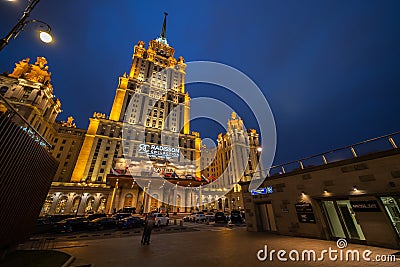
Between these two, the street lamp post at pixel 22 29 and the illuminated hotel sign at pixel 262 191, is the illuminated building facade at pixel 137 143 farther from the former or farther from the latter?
the street lamp post at pixel 22 29

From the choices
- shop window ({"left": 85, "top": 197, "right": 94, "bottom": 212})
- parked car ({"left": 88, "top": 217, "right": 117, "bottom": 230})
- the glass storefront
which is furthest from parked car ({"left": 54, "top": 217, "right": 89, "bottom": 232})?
shop window ({"left": 85, "top": 197, "right": 94, "bottom": 212})

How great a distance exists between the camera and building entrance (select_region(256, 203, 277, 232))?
14888 millimetres

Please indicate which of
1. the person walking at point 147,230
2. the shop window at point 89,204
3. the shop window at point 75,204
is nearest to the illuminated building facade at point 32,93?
the shop window at point 75,204

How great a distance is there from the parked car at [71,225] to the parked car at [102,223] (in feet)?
1.99

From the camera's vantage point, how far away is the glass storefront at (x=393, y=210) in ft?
27.1

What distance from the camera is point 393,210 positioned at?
8438 mm

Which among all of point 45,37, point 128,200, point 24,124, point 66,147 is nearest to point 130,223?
point 24,124

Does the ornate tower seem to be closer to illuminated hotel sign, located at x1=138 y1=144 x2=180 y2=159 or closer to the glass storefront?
illuminated hotel sign, located at x1=138 y1=144 x2=180 y2=159

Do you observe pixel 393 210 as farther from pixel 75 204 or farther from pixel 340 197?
pixel 75 204

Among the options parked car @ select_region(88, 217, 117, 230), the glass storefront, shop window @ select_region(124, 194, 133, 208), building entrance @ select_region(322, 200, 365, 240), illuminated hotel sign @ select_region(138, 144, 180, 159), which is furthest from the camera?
illuminated hotel sign @ select_region(138, 144, 180, 159)

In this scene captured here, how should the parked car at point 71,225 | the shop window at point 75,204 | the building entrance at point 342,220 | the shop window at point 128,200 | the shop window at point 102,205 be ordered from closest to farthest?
the building entrance at point 342,220, the parked car at point 71,225, the shop window at point 75,204, the shop window at point 128,200, the shop window at point 102,205

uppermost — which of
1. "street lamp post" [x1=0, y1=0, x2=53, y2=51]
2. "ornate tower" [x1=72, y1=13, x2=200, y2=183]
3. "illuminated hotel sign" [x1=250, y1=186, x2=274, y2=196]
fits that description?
"ornate tower" [x1=72, y1=13, x2=200, y2=183]

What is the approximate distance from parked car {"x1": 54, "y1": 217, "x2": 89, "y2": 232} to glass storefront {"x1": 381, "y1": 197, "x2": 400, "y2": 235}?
2609cm

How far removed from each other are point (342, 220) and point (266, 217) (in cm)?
618
